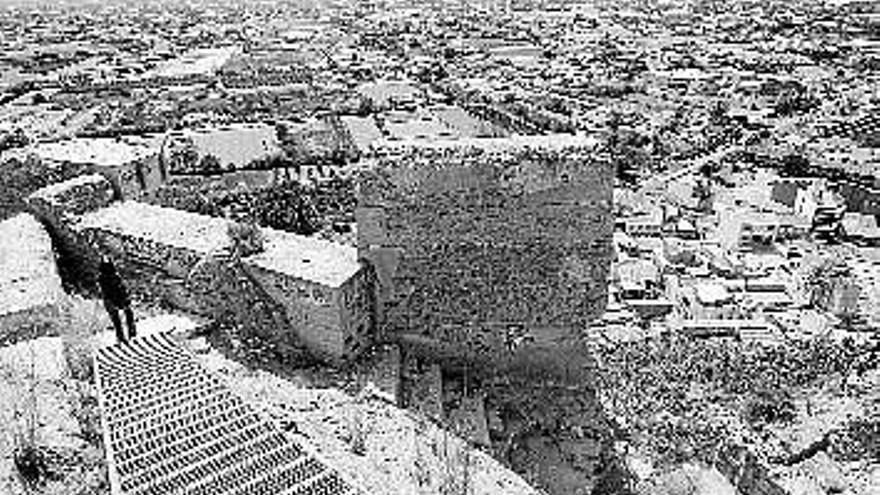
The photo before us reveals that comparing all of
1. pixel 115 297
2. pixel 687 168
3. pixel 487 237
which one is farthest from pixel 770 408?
pixel 687 168

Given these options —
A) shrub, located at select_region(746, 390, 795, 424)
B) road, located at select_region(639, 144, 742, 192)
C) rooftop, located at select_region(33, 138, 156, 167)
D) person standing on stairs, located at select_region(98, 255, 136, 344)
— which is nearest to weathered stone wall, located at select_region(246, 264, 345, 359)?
person standing on stairs, located at select_region(98, 255, 136, 344)

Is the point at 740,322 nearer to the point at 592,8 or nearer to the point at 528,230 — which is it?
the point at 528,230

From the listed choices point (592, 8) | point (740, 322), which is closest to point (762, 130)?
point (740, 322)

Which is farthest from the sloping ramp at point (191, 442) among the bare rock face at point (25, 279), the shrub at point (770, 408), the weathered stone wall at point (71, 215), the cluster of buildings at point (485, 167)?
the shrub at point (770, 408)

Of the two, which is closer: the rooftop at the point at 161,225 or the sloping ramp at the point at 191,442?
the sloping ramp at the point at 191,442

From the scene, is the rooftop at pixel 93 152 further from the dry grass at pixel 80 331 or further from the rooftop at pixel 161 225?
the dry grass at pixel 80 331

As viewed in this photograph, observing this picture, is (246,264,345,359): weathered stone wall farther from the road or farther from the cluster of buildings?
the road

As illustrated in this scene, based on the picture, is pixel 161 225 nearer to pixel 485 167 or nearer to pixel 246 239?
pixel 246 239

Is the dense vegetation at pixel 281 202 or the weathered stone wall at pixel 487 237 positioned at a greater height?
the weathered stone wall at pixel 487 237
